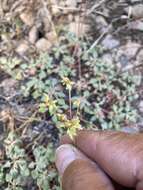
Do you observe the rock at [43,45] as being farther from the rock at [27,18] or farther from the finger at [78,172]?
the finger at [78,172]

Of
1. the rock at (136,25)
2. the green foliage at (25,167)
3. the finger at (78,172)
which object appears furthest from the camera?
the rock at (136,25)

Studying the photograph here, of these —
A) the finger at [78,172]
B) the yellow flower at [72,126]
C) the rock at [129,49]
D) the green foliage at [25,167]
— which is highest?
the rock at [129,49]

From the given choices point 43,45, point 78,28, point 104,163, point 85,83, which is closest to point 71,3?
point 78,28

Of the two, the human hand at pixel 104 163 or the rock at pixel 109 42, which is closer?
the human hand at pixel 104 163

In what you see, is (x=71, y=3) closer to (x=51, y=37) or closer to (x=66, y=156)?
(x=51, y=37)

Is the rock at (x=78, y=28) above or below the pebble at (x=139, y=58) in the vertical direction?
Answer: above

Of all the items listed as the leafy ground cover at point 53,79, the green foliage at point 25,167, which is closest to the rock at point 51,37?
the leafy ground cover at point 53,79

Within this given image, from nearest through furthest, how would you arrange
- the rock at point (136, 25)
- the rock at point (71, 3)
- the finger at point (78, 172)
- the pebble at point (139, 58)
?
the finger at point (78, 172) < the pebble at point (139, 58) < the rock at point (136, 25) < the rock at point (71, 3)
